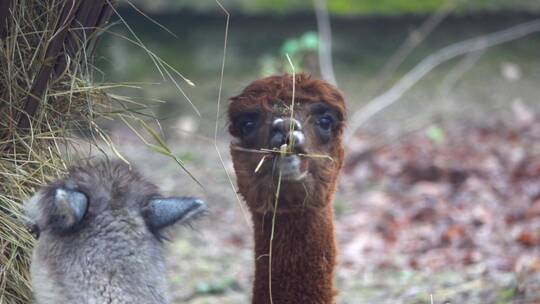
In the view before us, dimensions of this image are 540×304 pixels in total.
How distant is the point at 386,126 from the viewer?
1266 centimetres

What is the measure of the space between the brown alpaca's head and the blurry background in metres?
2.30

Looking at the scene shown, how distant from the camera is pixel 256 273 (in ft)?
17.5

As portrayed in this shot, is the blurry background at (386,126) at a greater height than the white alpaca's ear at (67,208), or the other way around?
the blurry background at (386,126)

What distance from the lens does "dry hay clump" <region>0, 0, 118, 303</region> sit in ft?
15.9

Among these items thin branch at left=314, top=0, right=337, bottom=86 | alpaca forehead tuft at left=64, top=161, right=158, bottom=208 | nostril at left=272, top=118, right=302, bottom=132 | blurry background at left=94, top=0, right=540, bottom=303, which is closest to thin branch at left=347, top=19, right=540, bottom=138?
blurry background at left=94, top=0, right=540, bottom=303

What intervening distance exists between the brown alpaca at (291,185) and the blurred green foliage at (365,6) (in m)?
7.81

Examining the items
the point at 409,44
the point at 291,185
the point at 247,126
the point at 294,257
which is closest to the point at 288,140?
the point at 291,185

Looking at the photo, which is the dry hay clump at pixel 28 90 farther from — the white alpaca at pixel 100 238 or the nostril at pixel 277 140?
the nostril at pixel 277 140

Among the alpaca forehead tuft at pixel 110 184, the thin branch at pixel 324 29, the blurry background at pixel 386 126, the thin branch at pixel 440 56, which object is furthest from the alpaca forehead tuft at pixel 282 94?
the thin branch at pixel 324 29

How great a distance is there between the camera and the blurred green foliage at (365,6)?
13000mm

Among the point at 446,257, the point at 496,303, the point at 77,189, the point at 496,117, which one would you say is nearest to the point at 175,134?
the point at 496,117

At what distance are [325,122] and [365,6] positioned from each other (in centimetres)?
821

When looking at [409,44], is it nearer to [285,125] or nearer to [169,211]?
[285,125]

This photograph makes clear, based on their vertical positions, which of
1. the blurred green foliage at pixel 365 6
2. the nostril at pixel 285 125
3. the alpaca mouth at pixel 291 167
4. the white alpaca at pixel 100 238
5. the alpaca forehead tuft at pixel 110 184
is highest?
the blurred green foliage at pixel 365 6
